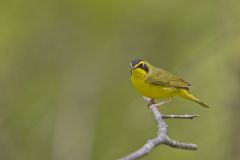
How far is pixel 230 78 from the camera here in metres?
8.58

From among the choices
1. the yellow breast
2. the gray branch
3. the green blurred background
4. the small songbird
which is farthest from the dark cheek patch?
the green blurred background

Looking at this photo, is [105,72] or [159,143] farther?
[105,72]

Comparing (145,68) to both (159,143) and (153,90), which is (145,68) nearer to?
(153,90)

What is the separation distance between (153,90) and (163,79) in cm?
22

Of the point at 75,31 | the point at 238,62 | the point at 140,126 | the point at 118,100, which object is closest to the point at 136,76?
the point at 238,62

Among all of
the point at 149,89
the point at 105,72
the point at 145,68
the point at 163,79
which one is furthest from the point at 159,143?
the point at 105,72

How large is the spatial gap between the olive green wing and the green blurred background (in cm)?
231

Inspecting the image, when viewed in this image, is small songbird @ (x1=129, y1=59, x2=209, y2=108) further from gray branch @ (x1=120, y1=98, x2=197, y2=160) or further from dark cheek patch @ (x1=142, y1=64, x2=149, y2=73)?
gray branch @ (x1=120, y1=98, x2=197, y2=160)

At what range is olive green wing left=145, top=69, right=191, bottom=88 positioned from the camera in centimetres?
583

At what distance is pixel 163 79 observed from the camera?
6.02m

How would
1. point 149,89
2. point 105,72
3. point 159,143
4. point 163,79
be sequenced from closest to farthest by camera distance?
point 159,143
point 149,89
point 163,79
point 105,72

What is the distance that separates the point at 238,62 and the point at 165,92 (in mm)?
2587

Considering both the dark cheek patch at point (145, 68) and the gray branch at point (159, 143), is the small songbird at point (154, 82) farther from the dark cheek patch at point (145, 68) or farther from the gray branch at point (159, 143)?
the gray branch at point (159, 143)

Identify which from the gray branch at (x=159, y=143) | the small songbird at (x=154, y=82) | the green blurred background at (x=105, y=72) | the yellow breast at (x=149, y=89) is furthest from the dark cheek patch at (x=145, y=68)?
the green blurred background at (x=105, y=72)
